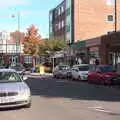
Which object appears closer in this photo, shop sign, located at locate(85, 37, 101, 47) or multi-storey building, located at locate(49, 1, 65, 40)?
shop sign, located at locate(85, 37, 101, 47)

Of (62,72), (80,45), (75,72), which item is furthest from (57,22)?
(75,72)

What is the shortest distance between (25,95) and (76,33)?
65.2 metres

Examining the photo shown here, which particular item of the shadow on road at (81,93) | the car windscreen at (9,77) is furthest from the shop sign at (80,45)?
the car windscreen at (9,77)

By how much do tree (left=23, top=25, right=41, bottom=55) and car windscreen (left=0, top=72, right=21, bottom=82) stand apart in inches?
2681

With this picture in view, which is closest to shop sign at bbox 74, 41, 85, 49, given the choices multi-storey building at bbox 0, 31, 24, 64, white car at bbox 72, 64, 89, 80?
white car at bbox 72, 64, 89, 80

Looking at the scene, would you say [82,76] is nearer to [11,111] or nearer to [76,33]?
[11,111]

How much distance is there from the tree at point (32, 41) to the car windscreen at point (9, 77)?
68.1 metres

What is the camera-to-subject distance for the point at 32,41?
8819 centimetres

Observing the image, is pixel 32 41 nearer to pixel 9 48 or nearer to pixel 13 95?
pixel 9 48

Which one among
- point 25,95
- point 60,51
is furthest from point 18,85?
point 60,51

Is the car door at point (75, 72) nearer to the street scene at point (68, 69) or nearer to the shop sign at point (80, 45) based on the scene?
the street scene at point (68, 69)

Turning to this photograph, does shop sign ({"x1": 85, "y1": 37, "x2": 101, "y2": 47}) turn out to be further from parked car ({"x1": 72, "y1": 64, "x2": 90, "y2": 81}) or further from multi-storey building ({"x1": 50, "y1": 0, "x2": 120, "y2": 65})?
multi-storey building ({"x1": 50, "y1": 0, "x2": 120, "y2": 65})

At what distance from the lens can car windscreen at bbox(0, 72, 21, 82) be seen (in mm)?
16984

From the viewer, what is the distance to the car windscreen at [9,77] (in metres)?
17.0
